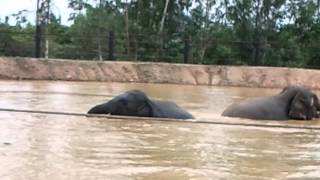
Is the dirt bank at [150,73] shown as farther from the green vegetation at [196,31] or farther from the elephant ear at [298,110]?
the elephant ear at [298,110]

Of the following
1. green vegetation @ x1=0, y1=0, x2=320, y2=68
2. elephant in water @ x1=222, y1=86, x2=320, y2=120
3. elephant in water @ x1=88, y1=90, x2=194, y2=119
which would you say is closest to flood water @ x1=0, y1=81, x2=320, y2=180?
elephant in water @ x1=88, y1=90, x2=194, y2=119

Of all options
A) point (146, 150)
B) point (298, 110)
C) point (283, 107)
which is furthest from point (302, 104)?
point (146, 150)

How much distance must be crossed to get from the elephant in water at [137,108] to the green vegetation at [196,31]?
18.2 meters

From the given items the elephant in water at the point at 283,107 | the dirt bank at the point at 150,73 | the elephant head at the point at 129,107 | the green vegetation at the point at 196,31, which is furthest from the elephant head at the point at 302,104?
the green vegetation at the point at 196,31

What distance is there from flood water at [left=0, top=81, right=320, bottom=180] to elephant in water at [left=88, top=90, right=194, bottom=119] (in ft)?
2.15

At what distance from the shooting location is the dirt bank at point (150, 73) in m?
21.6

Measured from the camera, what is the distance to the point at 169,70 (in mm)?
22828

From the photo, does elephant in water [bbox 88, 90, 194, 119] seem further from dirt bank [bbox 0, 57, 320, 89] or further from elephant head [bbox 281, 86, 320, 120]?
dirt bank [bbox 0, 57, 320, 89]

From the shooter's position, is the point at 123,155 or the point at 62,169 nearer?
the point at 62,169

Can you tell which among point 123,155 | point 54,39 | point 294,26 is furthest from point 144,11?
point 123,155

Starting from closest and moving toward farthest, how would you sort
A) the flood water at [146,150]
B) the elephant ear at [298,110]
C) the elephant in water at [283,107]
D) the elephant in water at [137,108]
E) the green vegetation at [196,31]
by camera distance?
the flood water at [146,150]
the elephant in water at [137,108]
the elephant in water at [283,107]
the elephant ear at [298,110]
the green vegetation at [196,31]

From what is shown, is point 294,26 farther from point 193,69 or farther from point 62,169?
point 62,169

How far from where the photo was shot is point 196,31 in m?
32.8

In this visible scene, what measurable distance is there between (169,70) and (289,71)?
3.71 metres
